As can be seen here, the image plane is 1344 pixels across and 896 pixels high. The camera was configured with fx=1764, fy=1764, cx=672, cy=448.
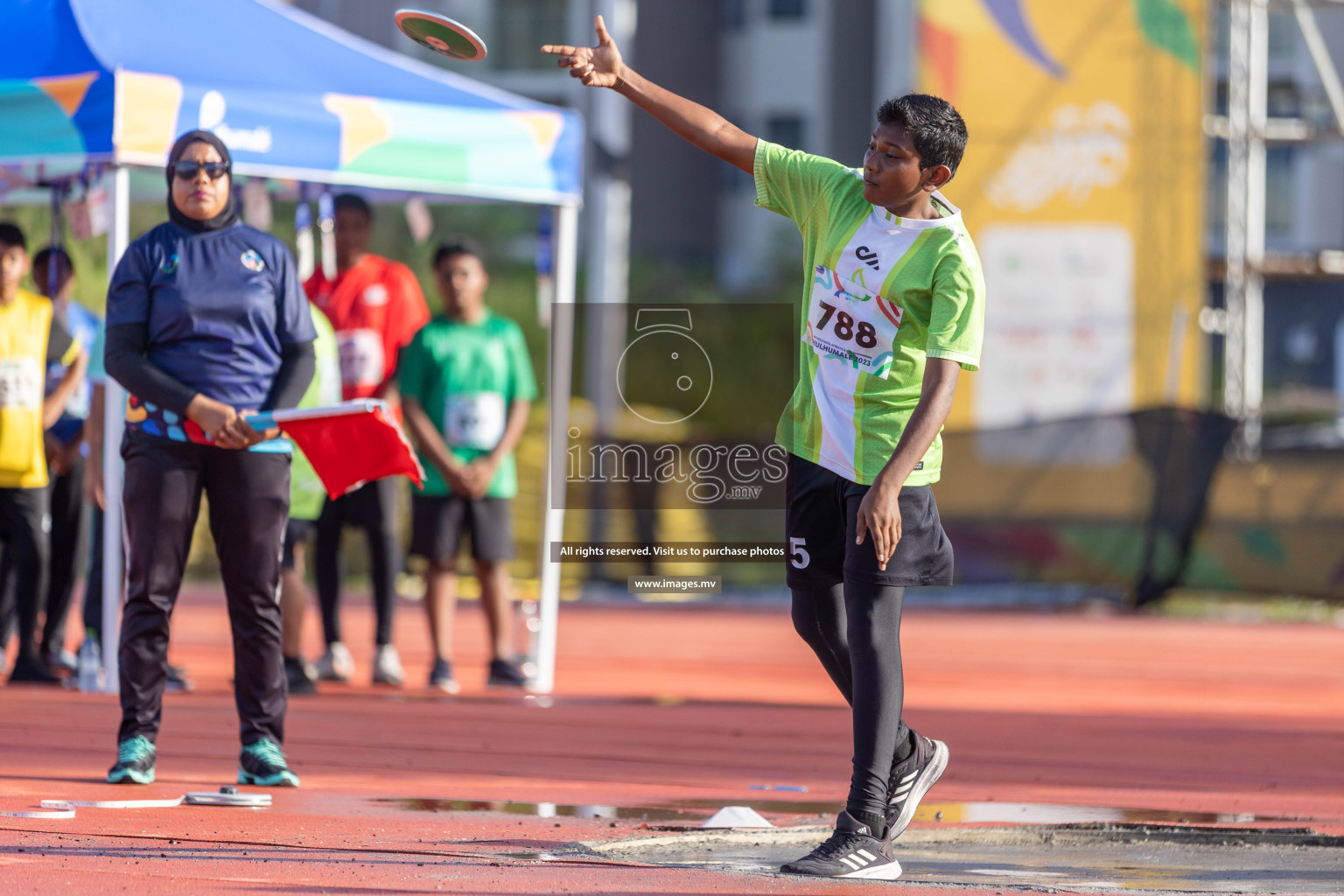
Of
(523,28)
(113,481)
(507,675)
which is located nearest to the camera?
(113,481)

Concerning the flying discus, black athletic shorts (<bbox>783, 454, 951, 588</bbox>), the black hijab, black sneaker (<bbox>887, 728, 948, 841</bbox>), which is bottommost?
black sneaker (<bbox>887, 728, 948, 841</bbox>)

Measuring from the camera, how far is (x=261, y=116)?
282 inches

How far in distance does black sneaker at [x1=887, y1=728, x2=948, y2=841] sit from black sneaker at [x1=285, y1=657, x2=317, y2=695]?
12.5 ft

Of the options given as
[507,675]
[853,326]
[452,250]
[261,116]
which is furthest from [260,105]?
[853,326]

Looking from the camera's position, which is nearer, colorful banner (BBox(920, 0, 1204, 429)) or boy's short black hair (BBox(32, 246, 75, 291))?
boy's short black hair (BBox(32, 246, 75, 291))

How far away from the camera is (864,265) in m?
4.15

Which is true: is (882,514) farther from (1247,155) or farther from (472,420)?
(1247,155)

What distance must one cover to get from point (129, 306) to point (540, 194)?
2972 millimetres

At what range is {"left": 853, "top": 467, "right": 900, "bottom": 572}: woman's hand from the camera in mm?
3967

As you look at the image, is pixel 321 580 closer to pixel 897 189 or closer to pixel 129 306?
pixel 129 306

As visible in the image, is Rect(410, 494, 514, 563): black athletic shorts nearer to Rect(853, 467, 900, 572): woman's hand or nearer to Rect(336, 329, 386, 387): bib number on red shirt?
Rect(336, 329, 386, 387): bib number on red shirt

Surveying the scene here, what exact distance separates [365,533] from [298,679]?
0.75 meters

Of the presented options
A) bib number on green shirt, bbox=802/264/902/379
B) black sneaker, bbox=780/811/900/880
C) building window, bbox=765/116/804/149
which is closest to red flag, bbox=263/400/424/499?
bib number on green shirt, bbox=802/264/902/379
